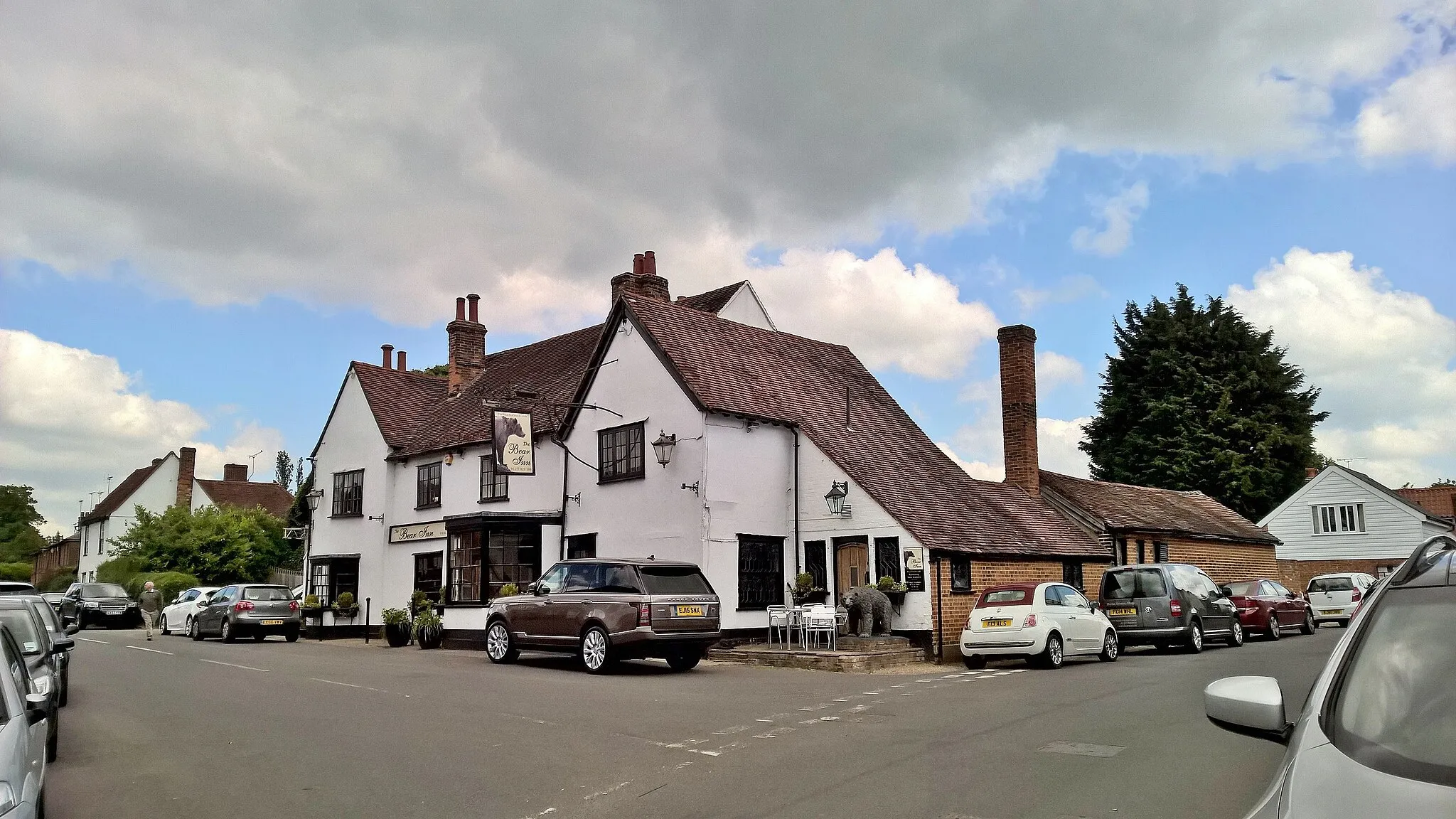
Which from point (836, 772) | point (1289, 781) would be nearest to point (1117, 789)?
point (836, 772)

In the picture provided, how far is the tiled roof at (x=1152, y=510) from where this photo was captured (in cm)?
2808

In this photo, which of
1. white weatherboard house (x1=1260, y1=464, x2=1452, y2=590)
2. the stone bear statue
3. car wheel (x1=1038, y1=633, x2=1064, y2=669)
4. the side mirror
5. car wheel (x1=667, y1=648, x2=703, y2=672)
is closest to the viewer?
the side mirror

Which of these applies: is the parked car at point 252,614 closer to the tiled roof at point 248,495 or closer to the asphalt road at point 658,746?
the asphalt road at point 658,746

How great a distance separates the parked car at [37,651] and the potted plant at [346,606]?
2097cm

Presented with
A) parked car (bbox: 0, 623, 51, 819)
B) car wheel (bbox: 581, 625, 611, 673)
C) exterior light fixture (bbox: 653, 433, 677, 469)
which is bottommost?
car wheel (bbox: 581, 625, 611, 673)

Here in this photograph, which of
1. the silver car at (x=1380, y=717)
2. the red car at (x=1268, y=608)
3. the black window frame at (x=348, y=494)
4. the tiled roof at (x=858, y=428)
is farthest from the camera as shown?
the black window frame at (x=348, y=494)

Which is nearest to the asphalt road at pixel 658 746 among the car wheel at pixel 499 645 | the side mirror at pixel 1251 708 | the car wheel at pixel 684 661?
the car wheel at pixel 684 661

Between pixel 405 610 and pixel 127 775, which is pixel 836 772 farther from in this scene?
pixel 405 610

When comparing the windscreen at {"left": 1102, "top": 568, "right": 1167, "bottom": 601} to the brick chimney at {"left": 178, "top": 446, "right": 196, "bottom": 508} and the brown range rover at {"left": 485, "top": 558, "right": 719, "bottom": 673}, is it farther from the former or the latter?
the brick chimney at {"left": 178, "top": 446, "right": 196, "bottom": 508}

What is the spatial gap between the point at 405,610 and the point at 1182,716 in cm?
2147

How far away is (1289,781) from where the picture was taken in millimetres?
3018

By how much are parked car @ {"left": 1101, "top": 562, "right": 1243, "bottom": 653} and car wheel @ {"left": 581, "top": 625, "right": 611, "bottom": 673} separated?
404 inches

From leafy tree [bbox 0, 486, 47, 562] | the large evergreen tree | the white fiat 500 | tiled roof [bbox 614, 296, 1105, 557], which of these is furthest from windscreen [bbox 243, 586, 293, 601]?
leafy tree [bbox 0, 486, 47, 562]

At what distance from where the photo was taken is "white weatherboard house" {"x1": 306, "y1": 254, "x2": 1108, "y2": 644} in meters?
22.3
